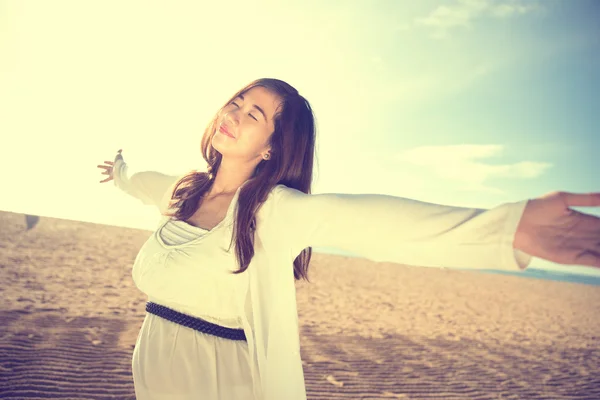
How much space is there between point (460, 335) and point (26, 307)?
8.67m

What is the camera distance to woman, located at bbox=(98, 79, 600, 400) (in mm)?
1106

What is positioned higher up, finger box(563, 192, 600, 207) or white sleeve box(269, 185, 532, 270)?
finger box(563, 192, 600, 207)

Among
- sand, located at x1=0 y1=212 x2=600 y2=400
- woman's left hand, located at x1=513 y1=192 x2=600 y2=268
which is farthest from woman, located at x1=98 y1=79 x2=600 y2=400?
sand, located at x1=0 y1=212 x2=600 y2=400

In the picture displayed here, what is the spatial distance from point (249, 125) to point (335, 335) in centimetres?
682

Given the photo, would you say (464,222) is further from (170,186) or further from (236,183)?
(170,186)

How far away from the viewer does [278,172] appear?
1755 mm

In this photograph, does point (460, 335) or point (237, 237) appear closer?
point (237, 237)

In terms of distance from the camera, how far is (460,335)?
9.70 meters

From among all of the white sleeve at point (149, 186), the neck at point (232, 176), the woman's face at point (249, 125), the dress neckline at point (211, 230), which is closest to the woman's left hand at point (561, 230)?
the dress neckline at point (211, 230)

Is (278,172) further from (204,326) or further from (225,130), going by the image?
(204,326)

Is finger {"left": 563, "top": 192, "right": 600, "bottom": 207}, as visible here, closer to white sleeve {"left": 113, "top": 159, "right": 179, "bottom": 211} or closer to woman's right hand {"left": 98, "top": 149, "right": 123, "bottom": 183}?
white sleeve {"left": 113, "top": 159, "right": 179, "bottom": 211}

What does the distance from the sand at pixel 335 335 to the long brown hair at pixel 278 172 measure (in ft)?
11.1

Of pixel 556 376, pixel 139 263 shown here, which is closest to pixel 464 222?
pixel 139 263

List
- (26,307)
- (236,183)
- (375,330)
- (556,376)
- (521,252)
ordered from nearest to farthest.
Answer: (521,252), (236,183), (26,307), (556,376), (375,330)
